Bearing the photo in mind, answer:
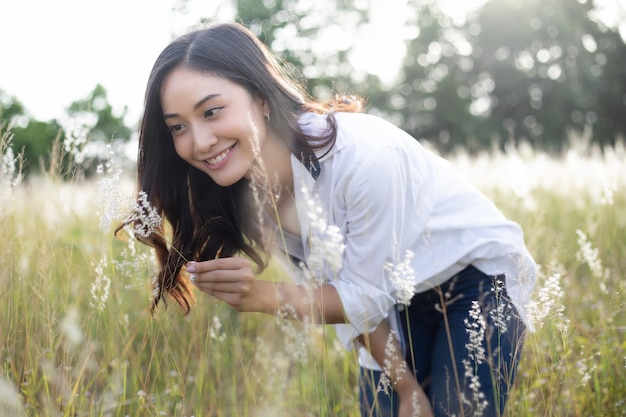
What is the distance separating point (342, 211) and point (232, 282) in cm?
47

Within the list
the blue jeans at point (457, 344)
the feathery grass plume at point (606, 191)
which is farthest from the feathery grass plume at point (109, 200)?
the feathery grass plume at point (606, 191)

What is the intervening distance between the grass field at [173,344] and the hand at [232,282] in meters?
0.11

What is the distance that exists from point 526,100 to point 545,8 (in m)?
4.75

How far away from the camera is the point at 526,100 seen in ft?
99.7

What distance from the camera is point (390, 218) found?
1.91m

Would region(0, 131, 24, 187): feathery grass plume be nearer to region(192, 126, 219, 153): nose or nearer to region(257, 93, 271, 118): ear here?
region(192, 126, 219, 153): nose

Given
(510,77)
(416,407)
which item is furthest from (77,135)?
(510,77)

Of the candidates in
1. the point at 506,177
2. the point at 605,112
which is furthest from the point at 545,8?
the point at 506,177

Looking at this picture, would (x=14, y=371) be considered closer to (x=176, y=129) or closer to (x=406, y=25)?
(x=176, y=129)

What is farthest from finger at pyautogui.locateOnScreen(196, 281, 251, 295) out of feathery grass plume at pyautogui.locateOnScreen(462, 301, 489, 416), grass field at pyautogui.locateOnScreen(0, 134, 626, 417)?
feathery grass plume at pyautogui.locateOnScreen(462, 301, 489, 416)

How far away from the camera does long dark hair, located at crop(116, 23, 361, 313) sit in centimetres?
212

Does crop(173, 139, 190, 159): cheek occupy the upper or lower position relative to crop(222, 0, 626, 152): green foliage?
lower

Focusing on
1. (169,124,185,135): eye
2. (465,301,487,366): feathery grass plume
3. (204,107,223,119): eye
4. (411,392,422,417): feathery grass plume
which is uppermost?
(204,107,223,119): eye

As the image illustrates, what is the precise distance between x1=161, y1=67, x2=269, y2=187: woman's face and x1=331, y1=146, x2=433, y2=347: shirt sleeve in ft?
1.37
